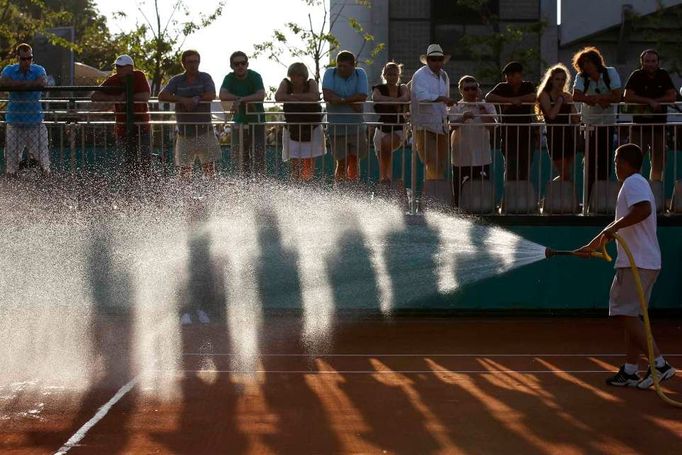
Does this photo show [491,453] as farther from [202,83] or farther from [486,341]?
[202,83]

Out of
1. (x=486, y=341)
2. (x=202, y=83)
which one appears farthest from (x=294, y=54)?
(x=486, y=341)

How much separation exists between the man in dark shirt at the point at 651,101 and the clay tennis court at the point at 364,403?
251 centimetres

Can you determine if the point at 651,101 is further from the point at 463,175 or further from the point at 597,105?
the point at 463,175

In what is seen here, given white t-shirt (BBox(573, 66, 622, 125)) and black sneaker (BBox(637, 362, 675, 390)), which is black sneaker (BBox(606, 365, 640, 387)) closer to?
black sneaker (BBox(637, 362, 675, 390))

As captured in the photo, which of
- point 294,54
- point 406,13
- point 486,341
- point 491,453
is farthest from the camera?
point 406,13

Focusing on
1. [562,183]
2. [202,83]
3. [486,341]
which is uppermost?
[202,83]

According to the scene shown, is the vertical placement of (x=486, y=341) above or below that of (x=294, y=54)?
below

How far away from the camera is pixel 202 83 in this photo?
1623 centimetres

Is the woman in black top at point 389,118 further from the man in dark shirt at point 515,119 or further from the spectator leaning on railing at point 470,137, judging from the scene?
the man in dark shirt at point 515,119

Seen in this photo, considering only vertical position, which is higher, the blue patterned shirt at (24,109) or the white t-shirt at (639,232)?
the blue patterned shirt at (24,109)

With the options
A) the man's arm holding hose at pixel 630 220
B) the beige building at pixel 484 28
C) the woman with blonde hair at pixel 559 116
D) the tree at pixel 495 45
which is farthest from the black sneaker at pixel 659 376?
the beige building at pixel 484 28

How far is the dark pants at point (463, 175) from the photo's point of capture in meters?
16.2

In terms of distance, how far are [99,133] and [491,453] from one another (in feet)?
29.8

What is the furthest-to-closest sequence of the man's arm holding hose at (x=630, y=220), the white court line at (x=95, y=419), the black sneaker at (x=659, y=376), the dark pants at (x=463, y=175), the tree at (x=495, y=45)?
1. the tree at (x=495, y=45)
2. the dark pants at (x=463, y=175)
3. the black sneaker at (x=659, y=376)
4. the man's arm holding hose at (x=630, y=220)
5. the white court line at (x=95, y=419)
